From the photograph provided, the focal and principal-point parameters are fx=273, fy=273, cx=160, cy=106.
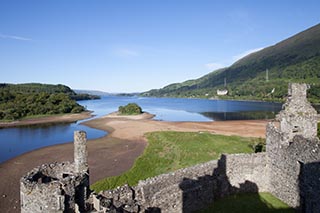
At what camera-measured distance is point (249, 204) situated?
1590cm

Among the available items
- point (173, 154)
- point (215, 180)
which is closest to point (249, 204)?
point (215, 180)

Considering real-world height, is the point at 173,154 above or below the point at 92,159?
above

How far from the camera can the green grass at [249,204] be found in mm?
15164

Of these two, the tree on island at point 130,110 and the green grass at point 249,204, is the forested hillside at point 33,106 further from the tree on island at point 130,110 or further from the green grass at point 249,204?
the green grass at point 249,204

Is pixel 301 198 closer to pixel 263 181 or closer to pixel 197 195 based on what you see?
pixel 263 181

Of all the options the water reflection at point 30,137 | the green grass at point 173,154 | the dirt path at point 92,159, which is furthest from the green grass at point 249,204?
the water reflection at point 30,137

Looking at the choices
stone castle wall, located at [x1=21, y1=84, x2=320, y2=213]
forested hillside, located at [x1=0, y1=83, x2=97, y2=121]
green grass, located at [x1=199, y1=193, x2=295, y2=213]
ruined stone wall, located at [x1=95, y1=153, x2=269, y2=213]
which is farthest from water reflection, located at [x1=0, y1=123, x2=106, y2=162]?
green grass, located at [x1=199, y1=193, x2=295, y2=213]

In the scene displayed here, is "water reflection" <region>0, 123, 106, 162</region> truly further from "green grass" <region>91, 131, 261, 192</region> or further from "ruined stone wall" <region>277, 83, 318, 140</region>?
"ruined stone wall" <region>277, 83, 318, 140</region>

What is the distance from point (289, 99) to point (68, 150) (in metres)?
33.7

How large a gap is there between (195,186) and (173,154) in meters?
18.3

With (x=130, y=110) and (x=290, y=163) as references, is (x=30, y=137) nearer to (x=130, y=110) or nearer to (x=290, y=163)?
(x=130, y=110)

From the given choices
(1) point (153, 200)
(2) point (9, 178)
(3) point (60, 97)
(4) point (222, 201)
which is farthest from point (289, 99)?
(3) point (60, 97)

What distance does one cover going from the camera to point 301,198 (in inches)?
570

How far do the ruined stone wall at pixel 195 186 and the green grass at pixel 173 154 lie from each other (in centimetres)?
985
